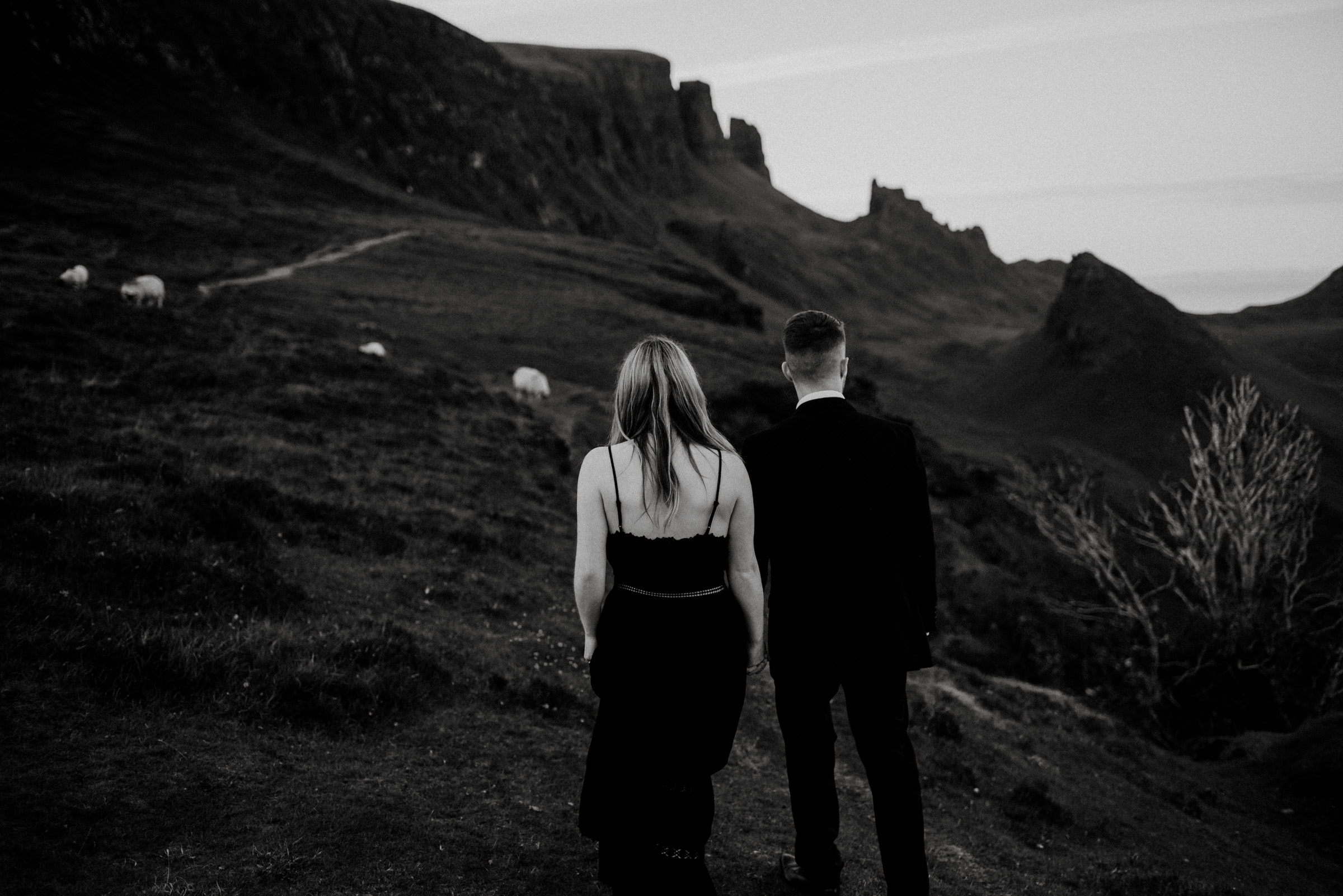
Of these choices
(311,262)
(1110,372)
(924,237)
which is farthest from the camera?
(924,237)

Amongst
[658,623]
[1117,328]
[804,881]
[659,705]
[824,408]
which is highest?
[1117,328]

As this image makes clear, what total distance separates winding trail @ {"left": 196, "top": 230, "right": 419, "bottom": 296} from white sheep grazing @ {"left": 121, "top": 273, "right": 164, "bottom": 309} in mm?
5966

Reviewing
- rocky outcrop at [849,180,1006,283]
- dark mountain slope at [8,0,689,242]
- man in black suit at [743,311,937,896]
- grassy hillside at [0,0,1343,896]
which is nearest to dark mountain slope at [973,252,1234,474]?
grassy hillside at [0,0,1343,896]

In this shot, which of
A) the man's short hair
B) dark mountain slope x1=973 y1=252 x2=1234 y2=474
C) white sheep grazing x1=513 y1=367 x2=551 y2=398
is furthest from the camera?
dark mountain slope x1=973 y1=252 x2=1234 y2=474

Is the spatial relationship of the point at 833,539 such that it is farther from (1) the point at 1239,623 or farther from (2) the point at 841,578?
(1) the point at 1239,623

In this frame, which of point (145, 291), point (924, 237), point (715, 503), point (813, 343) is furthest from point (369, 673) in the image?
point (924, 237)

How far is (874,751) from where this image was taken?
4.93m

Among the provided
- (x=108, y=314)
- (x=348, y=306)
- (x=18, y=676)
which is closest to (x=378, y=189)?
(x=348, y=306)

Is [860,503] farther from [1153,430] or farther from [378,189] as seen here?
[378,189]

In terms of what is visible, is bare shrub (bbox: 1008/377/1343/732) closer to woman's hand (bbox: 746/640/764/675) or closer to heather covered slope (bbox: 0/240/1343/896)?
heather covered slope (bbox: 0/240/1343/896)

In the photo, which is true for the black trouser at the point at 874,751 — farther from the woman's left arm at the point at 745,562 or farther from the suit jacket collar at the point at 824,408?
the suit jacket collar at the point at 824,408

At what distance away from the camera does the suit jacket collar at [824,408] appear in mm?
5035

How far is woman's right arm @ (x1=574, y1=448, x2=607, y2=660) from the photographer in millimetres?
4289

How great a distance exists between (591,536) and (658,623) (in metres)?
0.55
